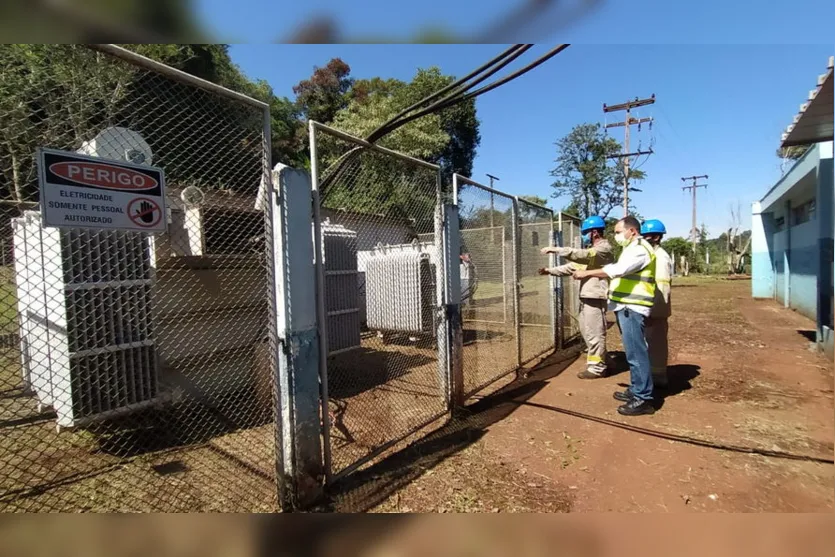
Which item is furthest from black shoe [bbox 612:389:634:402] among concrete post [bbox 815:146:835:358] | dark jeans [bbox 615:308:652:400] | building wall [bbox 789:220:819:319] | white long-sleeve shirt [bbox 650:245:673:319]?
building wall [bbox 789:220:819:319]

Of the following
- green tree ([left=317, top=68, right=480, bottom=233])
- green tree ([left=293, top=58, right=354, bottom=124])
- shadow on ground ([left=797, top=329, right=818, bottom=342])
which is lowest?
shadow on ground ([left=797, top=329, right=818, bottom=342])

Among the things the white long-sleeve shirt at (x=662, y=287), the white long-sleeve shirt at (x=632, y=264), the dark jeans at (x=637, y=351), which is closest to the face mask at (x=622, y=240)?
the white long-sleeve shirt at (x=632, y=264)

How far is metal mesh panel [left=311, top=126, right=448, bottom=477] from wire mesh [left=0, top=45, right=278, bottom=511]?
774 millimetres

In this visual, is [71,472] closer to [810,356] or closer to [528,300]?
[528,300]

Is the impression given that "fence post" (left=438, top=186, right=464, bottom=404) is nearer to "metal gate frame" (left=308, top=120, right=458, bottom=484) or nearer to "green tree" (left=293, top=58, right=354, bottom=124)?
"metal gate frame" (left=308, top=120, right=458, bottom=484)

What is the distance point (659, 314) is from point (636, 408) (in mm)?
1308

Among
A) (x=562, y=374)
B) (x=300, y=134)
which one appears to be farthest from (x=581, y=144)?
(x=562, y=374)

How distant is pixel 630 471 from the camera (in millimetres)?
3627

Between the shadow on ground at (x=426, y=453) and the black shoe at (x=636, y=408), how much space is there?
1072 millimetres

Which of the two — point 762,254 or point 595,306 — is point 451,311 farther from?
point 762,254

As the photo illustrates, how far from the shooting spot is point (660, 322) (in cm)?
552

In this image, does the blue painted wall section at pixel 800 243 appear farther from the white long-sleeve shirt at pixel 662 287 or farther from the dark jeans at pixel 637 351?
the dark jeans at pixel 637 351

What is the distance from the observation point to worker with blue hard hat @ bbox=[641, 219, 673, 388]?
5.45 meters

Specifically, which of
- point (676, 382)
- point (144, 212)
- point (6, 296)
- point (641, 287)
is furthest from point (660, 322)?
point (6, 296)
